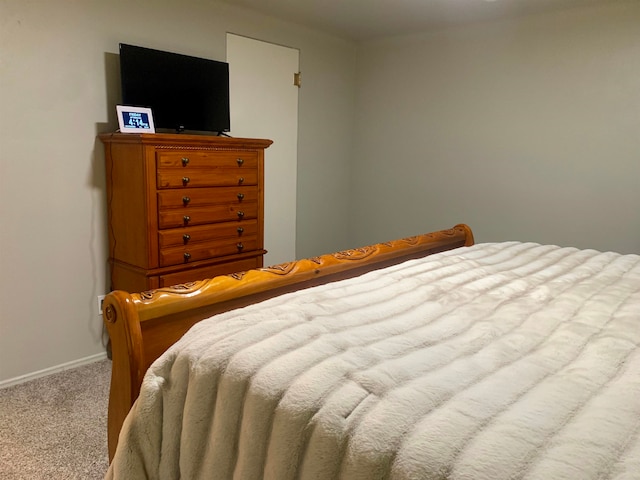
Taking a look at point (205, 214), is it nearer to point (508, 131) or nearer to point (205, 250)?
point (205, 250)

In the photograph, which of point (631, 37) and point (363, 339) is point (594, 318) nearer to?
point (363, 339)

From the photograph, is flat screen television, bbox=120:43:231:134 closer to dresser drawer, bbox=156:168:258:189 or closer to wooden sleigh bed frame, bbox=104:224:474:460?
dresser drawer, bbox=156:168:258:189

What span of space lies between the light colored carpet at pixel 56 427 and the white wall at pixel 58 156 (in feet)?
0.60

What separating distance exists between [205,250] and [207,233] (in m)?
0.10

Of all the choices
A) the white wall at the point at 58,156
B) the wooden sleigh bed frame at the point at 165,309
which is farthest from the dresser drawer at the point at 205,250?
the wooden sleigh bed frame at the point at 165,309

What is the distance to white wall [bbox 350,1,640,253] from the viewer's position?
10.9 feet

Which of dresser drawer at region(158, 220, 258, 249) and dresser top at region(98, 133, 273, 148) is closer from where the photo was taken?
dresser top at region(98, 133, 273, 148)

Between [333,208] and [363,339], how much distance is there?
3.39 m

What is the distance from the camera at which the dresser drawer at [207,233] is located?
2.76 metres

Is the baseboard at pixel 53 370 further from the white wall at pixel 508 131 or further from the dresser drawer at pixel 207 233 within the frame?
the white wall at pixel 508 131

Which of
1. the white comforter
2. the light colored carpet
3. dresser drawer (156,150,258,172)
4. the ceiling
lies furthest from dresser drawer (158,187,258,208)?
the white comforter

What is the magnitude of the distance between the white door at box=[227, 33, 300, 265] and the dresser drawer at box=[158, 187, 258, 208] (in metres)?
0.66

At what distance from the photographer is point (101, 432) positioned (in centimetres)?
225

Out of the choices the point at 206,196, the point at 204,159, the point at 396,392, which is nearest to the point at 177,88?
the point at 204,159
